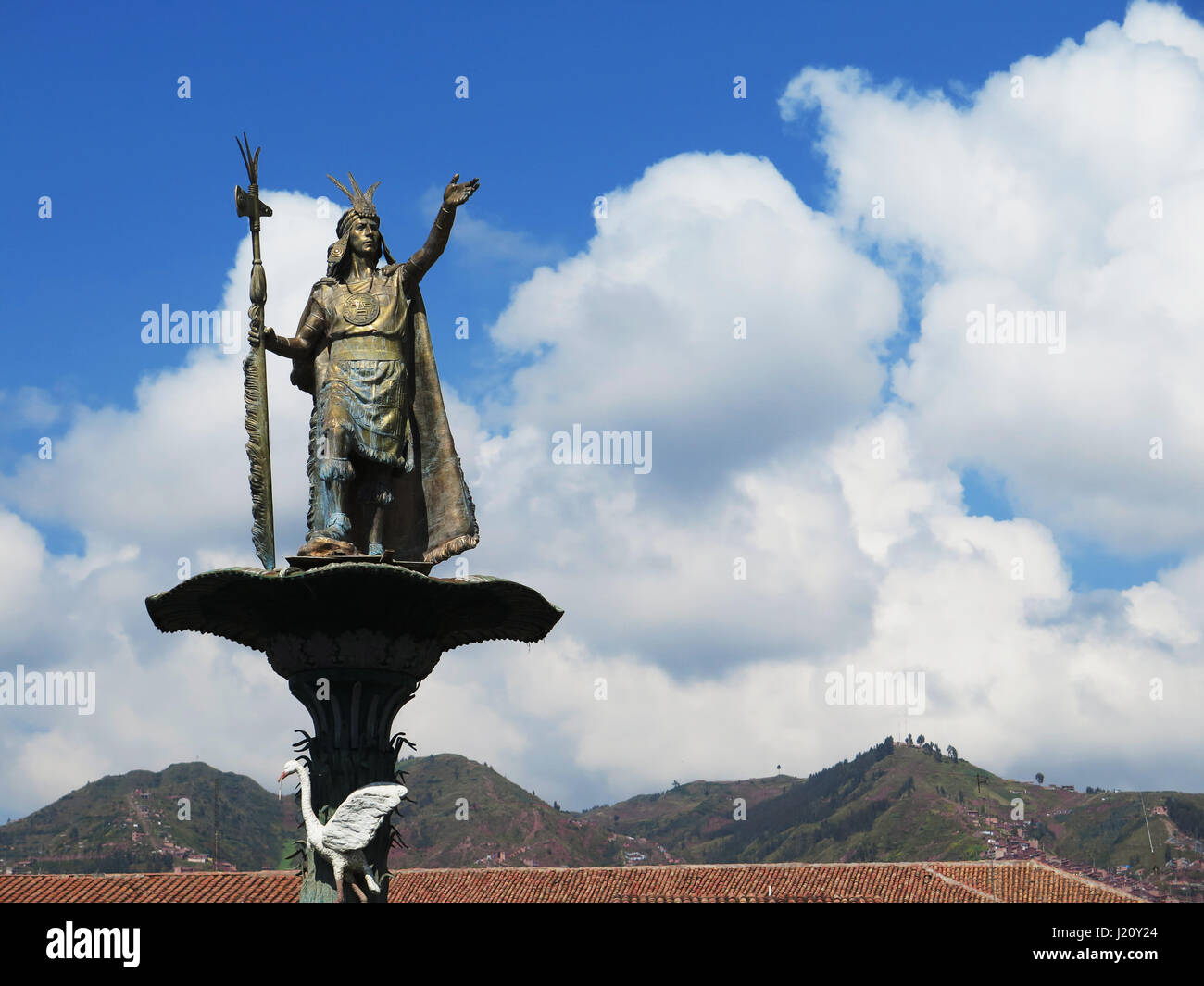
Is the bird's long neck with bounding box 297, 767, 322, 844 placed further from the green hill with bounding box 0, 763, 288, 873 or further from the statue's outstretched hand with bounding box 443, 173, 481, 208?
the green hill with bounding box 0, 763, 288, 873

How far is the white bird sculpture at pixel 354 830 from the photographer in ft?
37.3

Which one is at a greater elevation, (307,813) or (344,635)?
(344,635)

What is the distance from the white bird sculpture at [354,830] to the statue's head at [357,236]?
183 inches

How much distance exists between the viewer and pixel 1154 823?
136875 mm

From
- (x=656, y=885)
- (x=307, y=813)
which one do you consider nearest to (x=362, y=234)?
(x=307, y=813)

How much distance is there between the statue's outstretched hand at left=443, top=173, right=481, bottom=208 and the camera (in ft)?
43.0

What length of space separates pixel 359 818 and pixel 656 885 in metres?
36.7

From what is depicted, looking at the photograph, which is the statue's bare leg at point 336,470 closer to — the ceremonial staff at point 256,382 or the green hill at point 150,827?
the ceremonial staff at point 256,382

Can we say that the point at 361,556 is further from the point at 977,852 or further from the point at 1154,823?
the point at 1154,823

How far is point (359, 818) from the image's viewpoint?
11.4 m

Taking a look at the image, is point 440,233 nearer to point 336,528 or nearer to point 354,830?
point 336,528

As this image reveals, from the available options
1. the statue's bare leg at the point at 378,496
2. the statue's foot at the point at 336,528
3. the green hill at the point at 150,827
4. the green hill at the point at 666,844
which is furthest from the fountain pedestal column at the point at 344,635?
the green hill at the point at 150,827

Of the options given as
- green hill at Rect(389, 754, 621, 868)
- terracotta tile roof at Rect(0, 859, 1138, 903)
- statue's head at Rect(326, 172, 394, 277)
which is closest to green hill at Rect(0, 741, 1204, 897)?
green hill at Rect(389, 754, 621, 868)

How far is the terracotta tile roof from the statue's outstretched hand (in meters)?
33.1
